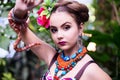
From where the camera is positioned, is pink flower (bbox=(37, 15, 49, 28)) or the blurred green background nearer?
pink flower (bbox=(37, 15, 49, 28))

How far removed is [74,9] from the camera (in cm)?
183

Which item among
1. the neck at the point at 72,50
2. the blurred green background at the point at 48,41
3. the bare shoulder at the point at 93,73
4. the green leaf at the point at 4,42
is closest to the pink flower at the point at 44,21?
the blurred green background at the point at 48,41

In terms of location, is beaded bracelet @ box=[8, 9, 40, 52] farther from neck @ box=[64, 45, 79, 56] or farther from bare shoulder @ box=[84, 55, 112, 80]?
bare shoulder @ box=[84, 55, 112, 80]

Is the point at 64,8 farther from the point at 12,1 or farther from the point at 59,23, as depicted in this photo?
the point at 12,1

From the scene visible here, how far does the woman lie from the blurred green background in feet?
0.48

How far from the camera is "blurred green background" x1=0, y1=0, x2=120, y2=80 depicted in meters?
2.45

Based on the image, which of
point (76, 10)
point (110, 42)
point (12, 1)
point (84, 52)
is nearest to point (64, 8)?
point (76, 10)

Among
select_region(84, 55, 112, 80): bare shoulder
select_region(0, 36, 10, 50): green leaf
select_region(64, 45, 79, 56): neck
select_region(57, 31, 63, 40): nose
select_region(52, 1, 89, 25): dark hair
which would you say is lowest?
select_region(0, 36, 10, 50): green leaf

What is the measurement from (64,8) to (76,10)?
2.1 inches

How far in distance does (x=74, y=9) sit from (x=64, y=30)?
108 millimetres

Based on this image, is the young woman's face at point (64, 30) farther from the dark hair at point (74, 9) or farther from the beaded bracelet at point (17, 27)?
Answer: the beaded bracelet at point (17, 27)

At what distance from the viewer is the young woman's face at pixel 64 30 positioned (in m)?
1.80

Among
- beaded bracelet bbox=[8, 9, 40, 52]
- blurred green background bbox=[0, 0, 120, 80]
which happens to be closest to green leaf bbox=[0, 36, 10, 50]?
blurred green background bbox=[0, 0, 120, 80]

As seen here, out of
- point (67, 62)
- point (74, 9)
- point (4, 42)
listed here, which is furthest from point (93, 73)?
point (4, 42)
